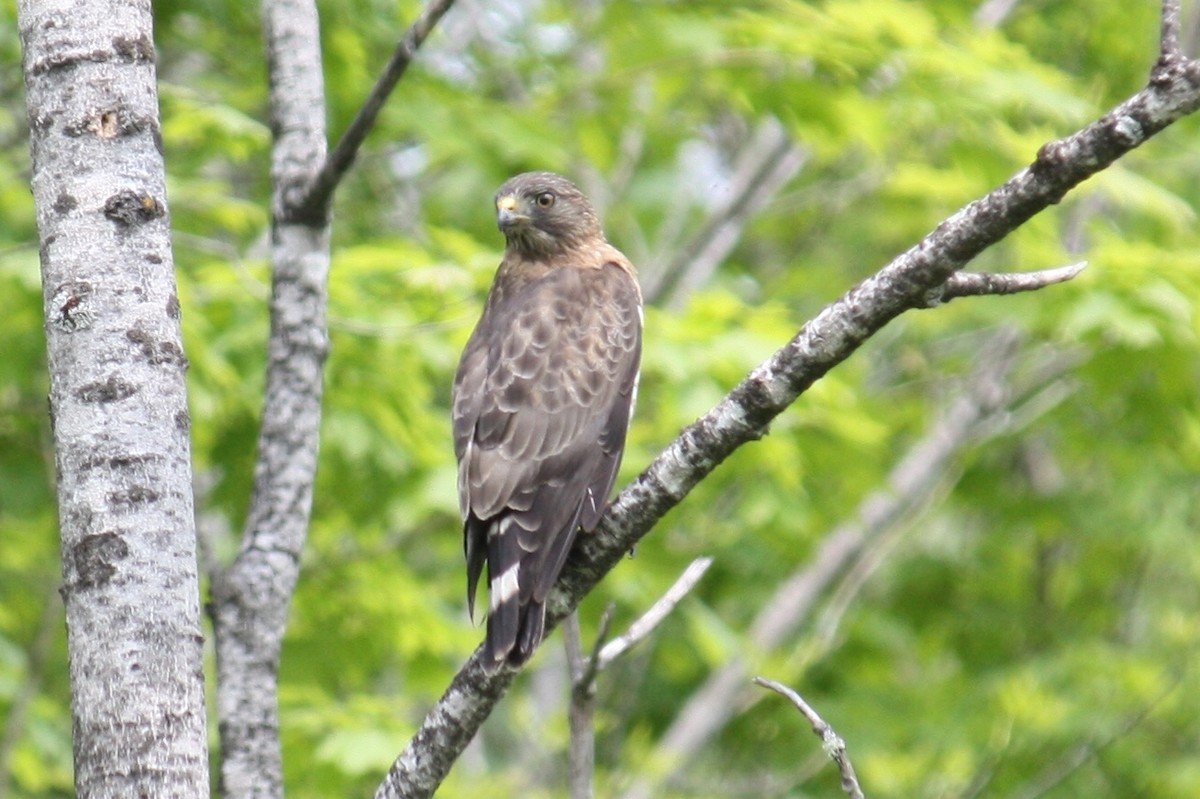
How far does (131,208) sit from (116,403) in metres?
0.35

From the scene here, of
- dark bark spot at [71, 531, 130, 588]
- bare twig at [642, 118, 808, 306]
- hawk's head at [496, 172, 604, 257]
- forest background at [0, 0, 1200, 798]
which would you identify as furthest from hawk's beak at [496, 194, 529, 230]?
bare twig at [642, 118, 808, 306]

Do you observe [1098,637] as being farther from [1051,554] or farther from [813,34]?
[813,34]

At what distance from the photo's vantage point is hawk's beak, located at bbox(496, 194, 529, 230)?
216 inches

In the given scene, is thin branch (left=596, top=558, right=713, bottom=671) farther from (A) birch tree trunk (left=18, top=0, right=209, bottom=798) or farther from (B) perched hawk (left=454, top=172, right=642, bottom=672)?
(A) birch tree trunk (left=18, top=0, right=209, bottom=798)

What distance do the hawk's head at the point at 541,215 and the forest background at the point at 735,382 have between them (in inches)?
8.6

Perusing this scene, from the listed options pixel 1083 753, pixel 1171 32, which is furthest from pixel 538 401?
pixel 1083 753

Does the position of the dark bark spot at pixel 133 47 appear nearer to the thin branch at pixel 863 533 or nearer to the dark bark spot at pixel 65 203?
the dark bark spot at pixel 65 203

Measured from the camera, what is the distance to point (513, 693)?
1046 cm

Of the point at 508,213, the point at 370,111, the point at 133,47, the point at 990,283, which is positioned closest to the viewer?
the point at 133,47

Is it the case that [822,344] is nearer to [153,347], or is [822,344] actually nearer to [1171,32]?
[1171,32]

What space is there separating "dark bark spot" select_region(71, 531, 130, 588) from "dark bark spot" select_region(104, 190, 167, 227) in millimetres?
540

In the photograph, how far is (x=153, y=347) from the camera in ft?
8.54

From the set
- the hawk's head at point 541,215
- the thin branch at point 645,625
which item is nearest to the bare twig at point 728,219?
the hawk's head at point 541,215

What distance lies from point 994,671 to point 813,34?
4157 millimetres
